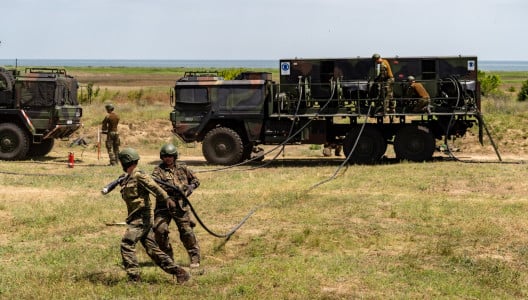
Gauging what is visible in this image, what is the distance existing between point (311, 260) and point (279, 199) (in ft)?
13.8

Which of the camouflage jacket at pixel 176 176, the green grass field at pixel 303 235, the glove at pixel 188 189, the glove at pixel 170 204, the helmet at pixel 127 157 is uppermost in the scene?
the helmet at pixel 127 157

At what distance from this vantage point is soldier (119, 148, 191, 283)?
8391 millimetres

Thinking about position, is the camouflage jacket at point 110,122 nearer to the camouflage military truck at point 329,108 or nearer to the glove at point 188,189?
the camouflage military truck at point 329,108

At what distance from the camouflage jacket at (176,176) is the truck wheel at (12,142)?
13.4m

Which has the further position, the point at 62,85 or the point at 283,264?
the point at 62,85

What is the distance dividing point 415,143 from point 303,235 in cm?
917

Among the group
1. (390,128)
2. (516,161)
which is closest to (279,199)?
(390,128)

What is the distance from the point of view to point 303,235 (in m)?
11.0

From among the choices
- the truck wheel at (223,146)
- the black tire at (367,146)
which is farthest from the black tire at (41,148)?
the black tire at (367,146)

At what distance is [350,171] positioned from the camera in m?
17.8

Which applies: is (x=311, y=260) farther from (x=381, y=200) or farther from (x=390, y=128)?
(x=390, y=128)

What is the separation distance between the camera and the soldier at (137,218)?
8.39 metres

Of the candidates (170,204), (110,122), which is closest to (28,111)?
(110,122)

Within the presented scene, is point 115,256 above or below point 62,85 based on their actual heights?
below
